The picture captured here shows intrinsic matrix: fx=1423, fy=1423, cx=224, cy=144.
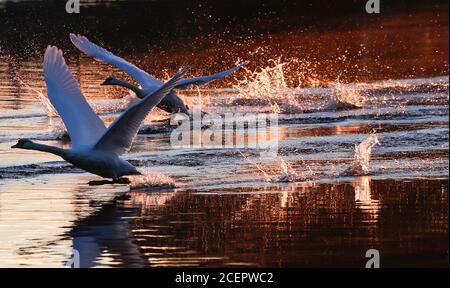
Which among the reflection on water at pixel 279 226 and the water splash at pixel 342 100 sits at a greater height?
the water splash at pixel 342 100

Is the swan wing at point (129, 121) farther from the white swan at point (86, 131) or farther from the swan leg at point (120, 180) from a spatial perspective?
the swan leg at point (120, 180)

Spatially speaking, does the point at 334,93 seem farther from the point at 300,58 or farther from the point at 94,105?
the point at 300,58

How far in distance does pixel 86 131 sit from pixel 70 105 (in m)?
0.50

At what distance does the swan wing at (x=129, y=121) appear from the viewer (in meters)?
16.2

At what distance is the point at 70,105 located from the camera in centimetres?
1766

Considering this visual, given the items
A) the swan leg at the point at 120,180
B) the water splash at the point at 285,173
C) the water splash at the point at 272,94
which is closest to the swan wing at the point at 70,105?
the swan leg at the point at 120,180

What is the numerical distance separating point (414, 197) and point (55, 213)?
14.3 feet
